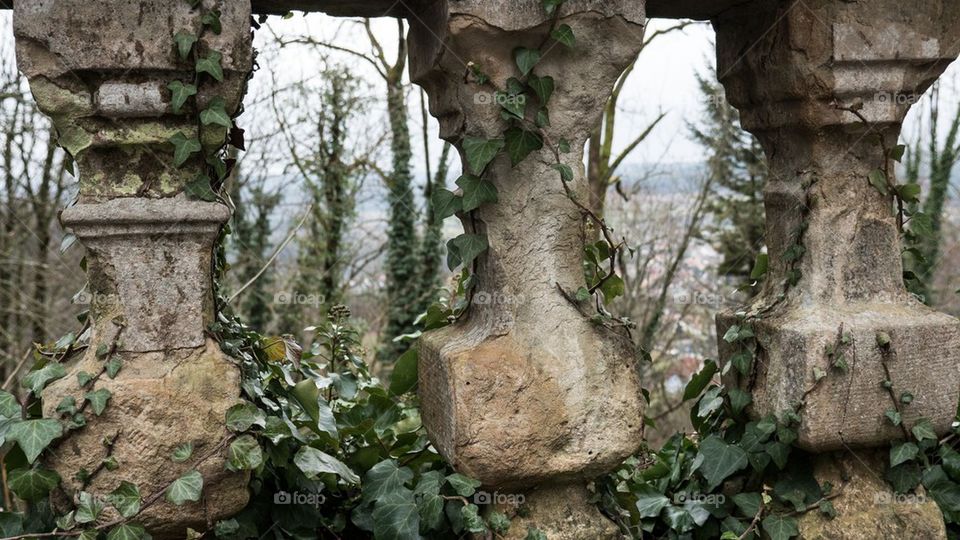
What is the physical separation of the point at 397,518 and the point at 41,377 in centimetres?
98

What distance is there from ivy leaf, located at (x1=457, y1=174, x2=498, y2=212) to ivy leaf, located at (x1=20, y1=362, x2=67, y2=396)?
1.07m

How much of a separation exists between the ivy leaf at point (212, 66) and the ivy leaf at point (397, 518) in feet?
3.99

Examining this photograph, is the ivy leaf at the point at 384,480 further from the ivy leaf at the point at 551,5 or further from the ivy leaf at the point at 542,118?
the ivy leaf at the point at 551,5

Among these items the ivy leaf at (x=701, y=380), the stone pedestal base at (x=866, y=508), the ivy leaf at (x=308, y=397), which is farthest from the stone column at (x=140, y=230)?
the stone pedestal base at (x=866, y=508)

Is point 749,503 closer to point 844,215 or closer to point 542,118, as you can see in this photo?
point 844,215

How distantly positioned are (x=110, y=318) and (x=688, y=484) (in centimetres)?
184

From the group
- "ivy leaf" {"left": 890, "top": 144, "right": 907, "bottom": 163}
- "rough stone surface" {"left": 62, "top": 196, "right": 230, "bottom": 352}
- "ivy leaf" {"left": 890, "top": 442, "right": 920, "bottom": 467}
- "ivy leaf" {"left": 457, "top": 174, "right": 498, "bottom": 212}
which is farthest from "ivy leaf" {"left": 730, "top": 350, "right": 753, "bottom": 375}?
"rough stone surface" {"left": 62, "top": 196, "right": 230, "bottom": 352}

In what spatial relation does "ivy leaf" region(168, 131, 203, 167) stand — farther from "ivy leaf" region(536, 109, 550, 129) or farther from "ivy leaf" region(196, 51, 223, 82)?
"ivy leaf" region(536, 109, 550, 129)

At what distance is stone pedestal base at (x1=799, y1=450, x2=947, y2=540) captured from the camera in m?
2.61

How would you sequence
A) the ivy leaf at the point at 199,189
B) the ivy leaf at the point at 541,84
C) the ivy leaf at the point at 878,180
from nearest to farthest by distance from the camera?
the ivy leaf at the point at 199,189 < the ivy leaf at the point at 541,84 < the ivy leaf at the point at 878,180

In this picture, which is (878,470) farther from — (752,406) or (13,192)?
(13,192)

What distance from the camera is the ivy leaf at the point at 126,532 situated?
82.2 inches

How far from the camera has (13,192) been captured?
8.25 meters

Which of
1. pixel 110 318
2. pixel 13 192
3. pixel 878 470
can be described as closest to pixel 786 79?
pixel 878 470
